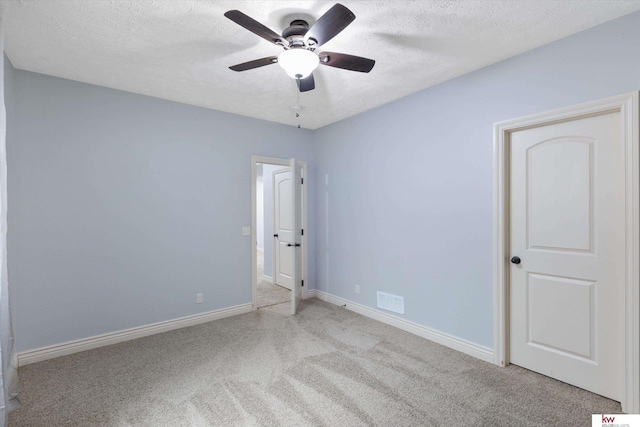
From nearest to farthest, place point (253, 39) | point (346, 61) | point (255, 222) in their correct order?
1. point (346, 61)
2. point (253, 39)
3. point (255, 222)

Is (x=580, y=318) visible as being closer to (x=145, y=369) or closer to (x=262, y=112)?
(x=145, y=369)

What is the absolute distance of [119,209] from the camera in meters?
3.19

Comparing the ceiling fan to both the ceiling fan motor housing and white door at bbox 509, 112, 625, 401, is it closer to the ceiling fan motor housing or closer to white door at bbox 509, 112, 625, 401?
the ceiling fan motor housing

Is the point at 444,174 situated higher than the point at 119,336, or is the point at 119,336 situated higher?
the point at 444,174

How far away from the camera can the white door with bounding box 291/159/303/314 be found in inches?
159

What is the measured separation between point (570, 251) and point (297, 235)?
3156 millimetres

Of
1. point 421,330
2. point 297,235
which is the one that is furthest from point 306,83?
point 421,330

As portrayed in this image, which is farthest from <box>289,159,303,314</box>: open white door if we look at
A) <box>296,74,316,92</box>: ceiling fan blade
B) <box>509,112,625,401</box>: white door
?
<box>509,112,625,401</box>: white door

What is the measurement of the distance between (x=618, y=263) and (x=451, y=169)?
144 centimetres

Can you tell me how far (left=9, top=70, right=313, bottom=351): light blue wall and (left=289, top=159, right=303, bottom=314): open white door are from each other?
630 mm

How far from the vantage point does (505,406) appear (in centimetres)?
211

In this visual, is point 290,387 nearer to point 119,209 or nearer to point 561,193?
point 119,209

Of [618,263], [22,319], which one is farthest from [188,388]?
[618,263]

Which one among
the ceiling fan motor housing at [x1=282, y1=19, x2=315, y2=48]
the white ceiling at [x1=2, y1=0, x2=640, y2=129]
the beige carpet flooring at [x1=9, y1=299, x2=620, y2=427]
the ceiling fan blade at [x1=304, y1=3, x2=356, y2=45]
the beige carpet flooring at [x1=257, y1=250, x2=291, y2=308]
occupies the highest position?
the white ceiling at [x1=2, y1=0, x2=640, y2=129]
